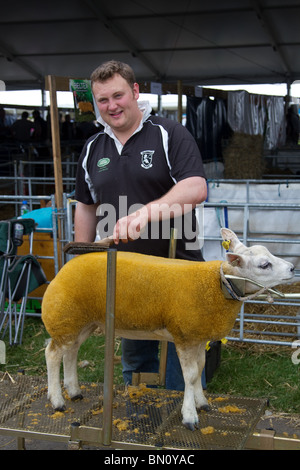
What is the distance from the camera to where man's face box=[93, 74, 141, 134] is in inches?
100

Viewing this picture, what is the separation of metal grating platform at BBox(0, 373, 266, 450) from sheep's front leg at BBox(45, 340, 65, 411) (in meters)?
0.05

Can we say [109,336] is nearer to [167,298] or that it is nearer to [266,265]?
[167,298]

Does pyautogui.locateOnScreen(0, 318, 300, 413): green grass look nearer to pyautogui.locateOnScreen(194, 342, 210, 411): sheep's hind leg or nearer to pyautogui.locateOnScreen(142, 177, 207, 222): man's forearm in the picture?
pyautogui.locateOnScreen(194, 342, 210, 411): sheep's hind leg

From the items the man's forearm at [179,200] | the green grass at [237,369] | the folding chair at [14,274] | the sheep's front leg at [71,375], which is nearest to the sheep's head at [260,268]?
the man's forearm at [179,200]

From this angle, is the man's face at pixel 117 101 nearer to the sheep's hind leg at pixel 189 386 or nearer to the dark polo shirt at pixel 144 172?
the dark polo shirt at pixel 144 172

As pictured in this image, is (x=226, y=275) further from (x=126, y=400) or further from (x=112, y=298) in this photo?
(x=126, y=400)

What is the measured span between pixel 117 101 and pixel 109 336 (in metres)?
1.09

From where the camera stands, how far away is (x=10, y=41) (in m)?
10.6

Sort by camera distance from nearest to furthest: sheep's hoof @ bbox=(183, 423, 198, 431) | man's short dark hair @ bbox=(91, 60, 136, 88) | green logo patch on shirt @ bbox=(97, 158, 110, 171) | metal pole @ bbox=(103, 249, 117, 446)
→ metal pole @ bbox=(103, 249, 117, 446) < sheep's hoof @ bbox=(183, 423, 198, 431) < man's short dark hair @ bbox=(91, 60, 136, 88) < green logo patch on shirt @ bbox=(97, 158, 110, 171)

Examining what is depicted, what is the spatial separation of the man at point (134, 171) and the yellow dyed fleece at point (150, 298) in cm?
22

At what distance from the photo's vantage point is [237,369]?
4.71 meters

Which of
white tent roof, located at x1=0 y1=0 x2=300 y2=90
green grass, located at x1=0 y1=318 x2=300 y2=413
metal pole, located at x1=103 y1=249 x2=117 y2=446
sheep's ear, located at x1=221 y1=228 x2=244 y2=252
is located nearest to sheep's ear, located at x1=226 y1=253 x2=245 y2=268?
sheep's ear, located at x1=221 y1=228 x2=244 y2=252

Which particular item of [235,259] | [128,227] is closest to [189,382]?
[235,259]

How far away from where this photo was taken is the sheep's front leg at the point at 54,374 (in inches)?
103
